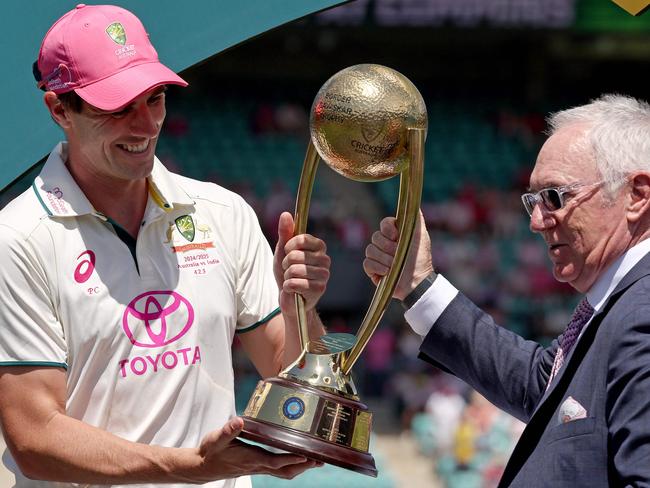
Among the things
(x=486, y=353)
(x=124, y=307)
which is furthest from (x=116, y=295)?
(x=486, y=353)

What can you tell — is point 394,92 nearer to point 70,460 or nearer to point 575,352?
point 575,352

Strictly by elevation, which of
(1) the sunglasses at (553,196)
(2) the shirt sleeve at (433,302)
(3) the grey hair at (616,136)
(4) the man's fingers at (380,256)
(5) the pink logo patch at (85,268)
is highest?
(3) the grey hair at (616,136)

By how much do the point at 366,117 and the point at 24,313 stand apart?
68cm

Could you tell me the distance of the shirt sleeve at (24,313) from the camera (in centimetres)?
185

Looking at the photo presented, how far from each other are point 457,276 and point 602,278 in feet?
29.9

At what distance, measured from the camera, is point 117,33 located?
1910mm

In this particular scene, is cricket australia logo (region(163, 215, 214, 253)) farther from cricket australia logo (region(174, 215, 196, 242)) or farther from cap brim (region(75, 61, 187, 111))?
cap brim (region(75, 61, 187, 111))

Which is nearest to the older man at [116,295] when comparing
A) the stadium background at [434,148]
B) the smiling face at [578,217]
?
the smiling face at [578,217]

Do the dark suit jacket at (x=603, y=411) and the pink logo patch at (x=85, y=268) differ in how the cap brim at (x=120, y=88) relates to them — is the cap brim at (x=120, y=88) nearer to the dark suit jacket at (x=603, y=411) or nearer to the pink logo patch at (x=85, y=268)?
the pink logo patch at (x=85, y=268)

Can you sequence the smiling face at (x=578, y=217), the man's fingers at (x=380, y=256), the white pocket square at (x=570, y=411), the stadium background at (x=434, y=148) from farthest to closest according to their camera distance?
the stadium background at (x=434, y=148)
the man's fingers at (x=380, y=256)
the smiling face at (x=578, y=217)
the white pocket square at (x=570, y=411)

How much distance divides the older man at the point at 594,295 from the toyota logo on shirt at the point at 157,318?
0.39 metres

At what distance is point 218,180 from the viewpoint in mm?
11953

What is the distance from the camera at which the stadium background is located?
9422 mm

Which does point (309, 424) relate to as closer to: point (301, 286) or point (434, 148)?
point (301, 286)
